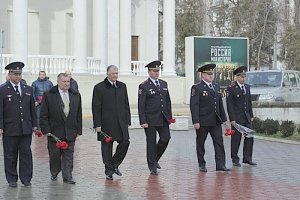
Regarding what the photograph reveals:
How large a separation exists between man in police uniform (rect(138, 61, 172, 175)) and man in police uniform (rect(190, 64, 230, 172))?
57 cm

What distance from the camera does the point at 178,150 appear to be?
1669 cm

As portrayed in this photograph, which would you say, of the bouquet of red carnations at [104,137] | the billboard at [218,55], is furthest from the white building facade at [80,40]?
the bouquet of red carnations at [104,137]

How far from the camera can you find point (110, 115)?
1197 centimetres

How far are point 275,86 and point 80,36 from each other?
922 centimetres

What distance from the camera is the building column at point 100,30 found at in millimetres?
32750

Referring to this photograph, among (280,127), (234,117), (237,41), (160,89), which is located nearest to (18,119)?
(160,89)

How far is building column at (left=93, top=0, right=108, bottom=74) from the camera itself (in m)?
32.8

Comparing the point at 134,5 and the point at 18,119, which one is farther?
the point at 134,5

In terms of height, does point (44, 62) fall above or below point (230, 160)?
above

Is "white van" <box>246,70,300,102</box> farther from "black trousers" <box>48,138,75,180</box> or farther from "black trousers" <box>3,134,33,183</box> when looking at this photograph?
"black trousers" <box>3,134,33,183</box>

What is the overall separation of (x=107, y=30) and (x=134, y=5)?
15.4 feet

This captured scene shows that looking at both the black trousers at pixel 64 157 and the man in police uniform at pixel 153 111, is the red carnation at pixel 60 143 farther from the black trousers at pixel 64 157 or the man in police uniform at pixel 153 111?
the man in police uniform at pixel 153 111

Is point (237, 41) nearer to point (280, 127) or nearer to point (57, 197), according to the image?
point (280, 127)

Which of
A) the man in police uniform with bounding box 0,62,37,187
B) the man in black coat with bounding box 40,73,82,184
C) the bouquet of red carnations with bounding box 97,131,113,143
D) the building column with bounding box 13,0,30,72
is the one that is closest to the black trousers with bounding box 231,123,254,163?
the bouquet of red carnations with bounding box 97,131,113,143
